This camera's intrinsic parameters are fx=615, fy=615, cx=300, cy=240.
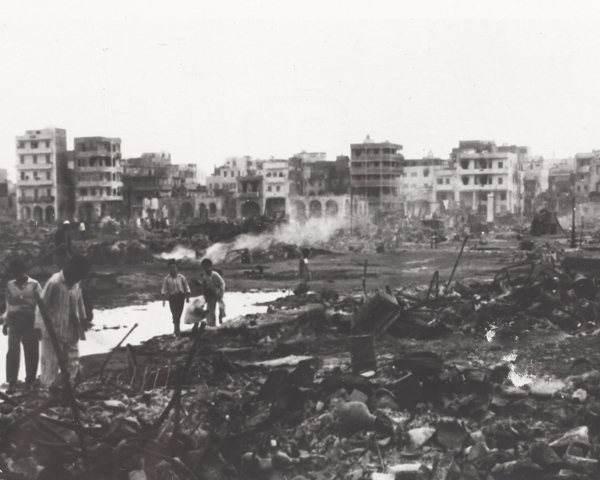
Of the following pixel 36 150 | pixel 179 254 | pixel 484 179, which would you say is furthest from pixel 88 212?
pixel 484 179

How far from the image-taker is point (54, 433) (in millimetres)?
5152

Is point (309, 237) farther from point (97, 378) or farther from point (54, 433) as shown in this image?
point (54, 433)

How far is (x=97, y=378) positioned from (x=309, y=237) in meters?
4.36

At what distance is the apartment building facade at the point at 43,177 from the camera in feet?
22.5

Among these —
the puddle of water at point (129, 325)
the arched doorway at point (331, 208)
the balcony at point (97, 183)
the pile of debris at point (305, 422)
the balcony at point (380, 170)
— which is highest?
Answer: the balcony at point (380, 170)

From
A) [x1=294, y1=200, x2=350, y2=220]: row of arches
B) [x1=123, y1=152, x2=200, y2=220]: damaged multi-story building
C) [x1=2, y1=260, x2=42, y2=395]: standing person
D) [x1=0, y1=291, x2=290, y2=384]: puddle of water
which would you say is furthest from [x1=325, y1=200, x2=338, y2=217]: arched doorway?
[x1=2, y1=260, x2=42, y2=395]: standing person

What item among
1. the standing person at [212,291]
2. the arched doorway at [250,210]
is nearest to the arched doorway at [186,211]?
Answer: the arched doorway at [250,210]

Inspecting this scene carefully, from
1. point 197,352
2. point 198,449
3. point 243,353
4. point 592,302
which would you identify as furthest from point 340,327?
point 592,302

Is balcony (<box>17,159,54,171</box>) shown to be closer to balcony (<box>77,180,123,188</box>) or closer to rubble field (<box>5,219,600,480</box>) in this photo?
balcony (<box>77,180,123,188</box>)

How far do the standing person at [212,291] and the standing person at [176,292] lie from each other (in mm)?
249

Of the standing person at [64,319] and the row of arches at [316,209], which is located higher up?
the row of arches at [316,209]

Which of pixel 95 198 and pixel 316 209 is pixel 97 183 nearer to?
pixel 95 198

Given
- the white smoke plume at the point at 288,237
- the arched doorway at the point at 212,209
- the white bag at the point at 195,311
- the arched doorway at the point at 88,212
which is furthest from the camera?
the arched doorway at the point at 212,209

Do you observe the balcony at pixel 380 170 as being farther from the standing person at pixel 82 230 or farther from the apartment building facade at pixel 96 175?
the standing person at pixel 82 230
